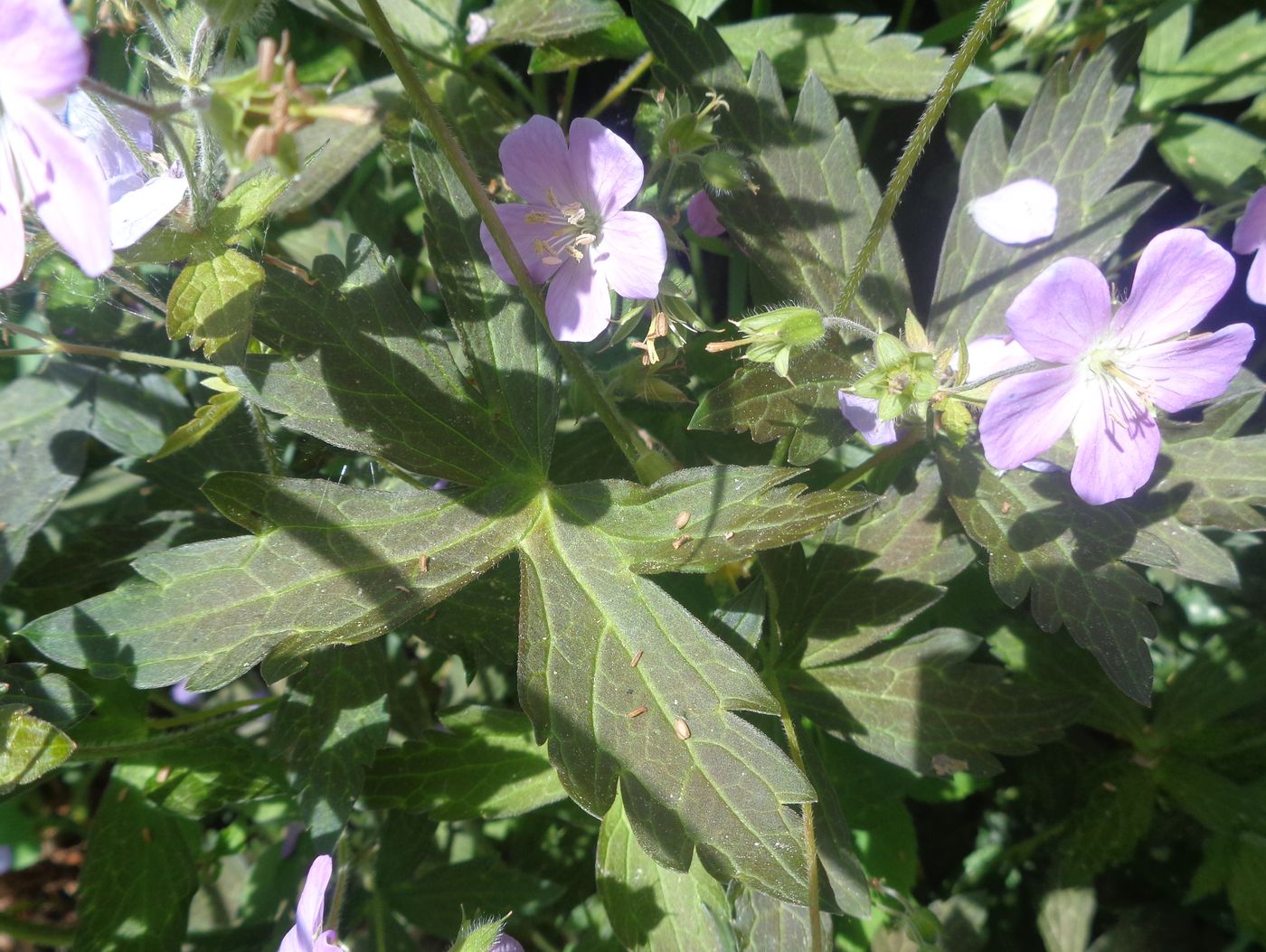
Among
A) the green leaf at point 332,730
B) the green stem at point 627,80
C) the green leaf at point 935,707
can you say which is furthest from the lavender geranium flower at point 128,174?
the green leaf at point 935,707

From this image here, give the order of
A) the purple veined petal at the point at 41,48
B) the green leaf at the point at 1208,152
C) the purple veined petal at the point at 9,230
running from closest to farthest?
the purple veined petal at the point at 41,48 < the purple veined petal at the point at 9,230 < the green leaf at the point at 1208,152

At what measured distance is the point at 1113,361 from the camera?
1.52 meters

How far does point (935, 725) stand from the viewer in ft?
5.82

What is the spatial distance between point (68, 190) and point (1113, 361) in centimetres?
148

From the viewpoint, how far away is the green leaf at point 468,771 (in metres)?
1.87

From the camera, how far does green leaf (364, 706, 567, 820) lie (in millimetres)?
1873

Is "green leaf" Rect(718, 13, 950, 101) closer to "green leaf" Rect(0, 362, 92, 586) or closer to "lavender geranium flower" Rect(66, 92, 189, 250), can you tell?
"lavender geranium flower" Rect(66, 92, 189, 250)

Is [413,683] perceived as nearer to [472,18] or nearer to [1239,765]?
[472,18]

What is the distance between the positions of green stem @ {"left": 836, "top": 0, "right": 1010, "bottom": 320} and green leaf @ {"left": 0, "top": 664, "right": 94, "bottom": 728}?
4.92 feet

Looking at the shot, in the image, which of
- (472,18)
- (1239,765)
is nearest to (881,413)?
(472,18)

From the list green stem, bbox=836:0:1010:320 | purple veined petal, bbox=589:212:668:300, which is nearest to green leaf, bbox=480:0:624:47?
purple veined petal, bbox=589:212:668:300

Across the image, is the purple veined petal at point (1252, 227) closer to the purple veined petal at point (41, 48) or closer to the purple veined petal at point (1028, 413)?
the purple veined petal at point (1028, 413)

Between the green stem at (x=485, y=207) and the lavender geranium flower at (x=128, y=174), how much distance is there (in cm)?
37

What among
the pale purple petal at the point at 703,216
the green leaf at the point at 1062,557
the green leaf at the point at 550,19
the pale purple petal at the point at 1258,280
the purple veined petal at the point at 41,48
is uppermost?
the purple veined petal at the point at 41,48
